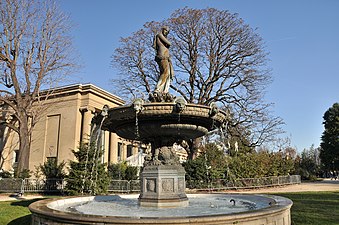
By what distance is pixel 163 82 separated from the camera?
8898 mm

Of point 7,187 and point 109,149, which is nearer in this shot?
point 7,187

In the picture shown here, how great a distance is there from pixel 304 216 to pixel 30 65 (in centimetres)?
2337

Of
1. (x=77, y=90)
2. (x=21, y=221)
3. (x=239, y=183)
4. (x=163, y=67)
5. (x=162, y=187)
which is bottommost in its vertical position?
(x=21, y=221)

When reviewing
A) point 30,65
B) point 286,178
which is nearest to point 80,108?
point 30,65

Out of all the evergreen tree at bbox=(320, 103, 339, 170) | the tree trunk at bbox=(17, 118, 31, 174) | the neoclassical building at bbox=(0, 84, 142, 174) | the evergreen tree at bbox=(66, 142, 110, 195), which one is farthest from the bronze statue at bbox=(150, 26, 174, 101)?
the evergreen tree at bbox=(320, 103, 339, 170)

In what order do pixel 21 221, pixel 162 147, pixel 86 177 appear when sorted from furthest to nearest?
1. pixel 86 177
2. pixel 21 221
3. pixel 162 147

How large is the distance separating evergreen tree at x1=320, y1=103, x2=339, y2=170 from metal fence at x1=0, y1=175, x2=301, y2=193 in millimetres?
31881

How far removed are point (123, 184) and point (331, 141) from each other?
46.6 metres

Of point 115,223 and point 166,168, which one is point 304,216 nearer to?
point 166,168

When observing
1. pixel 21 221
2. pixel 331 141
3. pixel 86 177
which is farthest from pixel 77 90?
pixel 331 141

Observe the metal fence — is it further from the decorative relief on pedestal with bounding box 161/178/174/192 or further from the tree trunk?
the decorative relief on pedestal with bounding box 161/178/174/192

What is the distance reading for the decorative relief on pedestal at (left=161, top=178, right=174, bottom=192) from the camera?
8010 mm

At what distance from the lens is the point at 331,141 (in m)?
56.2

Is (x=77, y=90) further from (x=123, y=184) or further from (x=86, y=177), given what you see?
(x=86, y=177)
